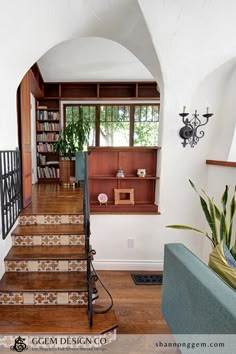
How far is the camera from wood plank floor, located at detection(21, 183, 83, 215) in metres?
2.58

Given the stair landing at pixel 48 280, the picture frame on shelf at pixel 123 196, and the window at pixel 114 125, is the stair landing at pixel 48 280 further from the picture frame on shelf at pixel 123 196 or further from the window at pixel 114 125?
the window at pixel 114 125

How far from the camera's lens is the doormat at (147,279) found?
8.13 feet

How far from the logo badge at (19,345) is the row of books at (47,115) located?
430cm

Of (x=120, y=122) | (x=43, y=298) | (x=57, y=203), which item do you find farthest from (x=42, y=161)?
(x=43, y=298)

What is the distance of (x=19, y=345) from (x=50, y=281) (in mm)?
501

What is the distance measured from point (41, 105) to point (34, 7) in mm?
Answer: 3346

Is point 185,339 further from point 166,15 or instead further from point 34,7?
point 34,7

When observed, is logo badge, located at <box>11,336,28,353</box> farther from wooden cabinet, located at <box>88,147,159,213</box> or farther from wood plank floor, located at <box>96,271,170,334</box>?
wooden cabinet, located at <box>88,147,159,213</box>

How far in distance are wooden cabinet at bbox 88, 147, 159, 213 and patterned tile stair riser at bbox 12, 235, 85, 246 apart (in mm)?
529

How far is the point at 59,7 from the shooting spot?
189 centimetres

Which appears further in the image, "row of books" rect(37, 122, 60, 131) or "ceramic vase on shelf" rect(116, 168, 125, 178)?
"row of books" rect(37, 122, 60, 131)

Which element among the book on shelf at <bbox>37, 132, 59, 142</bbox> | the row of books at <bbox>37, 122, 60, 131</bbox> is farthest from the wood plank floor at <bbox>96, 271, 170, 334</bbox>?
the row of books at <bbox>37, 122, 60, 131</bbox>

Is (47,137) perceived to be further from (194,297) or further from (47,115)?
(194,297)

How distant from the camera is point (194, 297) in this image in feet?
3.85
